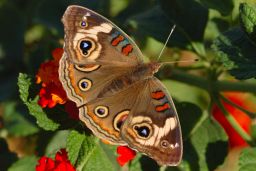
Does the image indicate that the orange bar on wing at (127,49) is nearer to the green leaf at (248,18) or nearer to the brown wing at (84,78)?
the brown wing at (84,78)

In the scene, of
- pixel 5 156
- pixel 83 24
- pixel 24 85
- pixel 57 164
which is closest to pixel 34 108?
pixel 24 85

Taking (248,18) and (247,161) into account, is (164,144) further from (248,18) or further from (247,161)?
(248,18)

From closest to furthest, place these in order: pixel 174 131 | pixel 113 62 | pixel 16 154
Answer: pixel 174 131 → pixel 113 62 → pixel 16 154

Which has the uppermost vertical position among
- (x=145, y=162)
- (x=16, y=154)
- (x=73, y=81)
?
(x=73, y=81)

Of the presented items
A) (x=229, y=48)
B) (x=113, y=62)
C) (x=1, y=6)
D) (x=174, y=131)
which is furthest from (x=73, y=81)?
(x=1, y=6)

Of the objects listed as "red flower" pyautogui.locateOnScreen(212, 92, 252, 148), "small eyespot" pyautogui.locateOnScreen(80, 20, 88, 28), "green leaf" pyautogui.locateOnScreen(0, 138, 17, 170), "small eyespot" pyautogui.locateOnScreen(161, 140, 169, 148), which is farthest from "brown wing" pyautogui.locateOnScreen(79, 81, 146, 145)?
"red flower" pyautogui.locateOnScreen(212, 92, 252, 148)

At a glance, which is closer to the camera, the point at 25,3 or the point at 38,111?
the point at 38,111

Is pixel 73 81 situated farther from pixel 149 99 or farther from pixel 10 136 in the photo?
pixel 10 136
